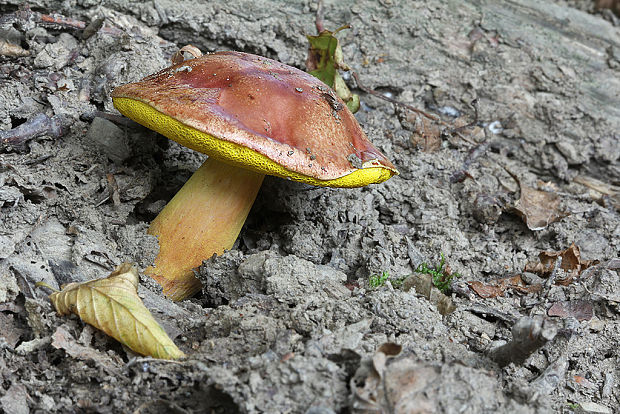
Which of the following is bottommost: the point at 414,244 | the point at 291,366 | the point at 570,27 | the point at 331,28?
the point at 414,244

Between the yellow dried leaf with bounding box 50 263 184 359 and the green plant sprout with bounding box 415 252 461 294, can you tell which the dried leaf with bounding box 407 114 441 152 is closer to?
the green plant sprout with bounding box 415 252 461 294

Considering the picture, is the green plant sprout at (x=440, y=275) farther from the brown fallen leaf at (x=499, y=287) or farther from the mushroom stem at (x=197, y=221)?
the mushroom stem at (x=197, y=221)

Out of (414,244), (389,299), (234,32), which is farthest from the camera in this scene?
(234,32)

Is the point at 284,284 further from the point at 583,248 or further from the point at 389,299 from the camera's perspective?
the point at 583,248

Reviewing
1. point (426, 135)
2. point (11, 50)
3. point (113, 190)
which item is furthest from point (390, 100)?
point (11, 50)

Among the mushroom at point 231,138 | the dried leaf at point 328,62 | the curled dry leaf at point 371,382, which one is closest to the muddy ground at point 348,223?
the curled dry leaf at point 371,382

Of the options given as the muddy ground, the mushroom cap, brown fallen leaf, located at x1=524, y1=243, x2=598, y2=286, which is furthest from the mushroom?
brown fallen leaf, located at x1=524, y1=243, x2=598, y2=286

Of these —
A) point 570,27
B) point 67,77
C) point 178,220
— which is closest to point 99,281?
point 178,220
